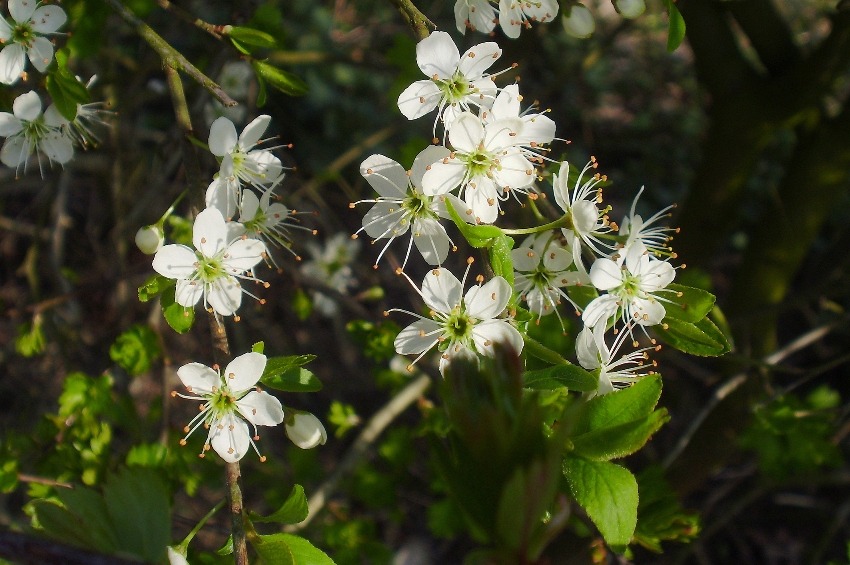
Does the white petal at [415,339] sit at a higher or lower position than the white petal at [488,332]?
lower

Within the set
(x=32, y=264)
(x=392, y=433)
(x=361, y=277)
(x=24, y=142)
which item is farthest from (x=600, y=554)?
(x=32, y=264)

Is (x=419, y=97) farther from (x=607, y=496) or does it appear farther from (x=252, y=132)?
(x=607, y=496)

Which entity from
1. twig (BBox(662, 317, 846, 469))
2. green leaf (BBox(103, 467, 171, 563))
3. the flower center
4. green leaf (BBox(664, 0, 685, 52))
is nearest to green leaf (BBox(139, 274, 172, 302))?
green leaf (BBox(103, 467, 171, 563))

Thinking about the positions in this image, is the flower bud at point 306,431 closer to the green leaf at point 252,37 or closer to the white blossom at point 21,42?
the green leaf at point 252,37

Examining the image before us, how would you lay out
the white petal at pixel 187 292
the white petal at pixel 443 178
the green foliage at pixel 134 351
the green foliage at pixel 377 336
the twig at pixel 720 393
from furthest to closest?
1. the twig at pixel 720 393
2. the green foliage at pixel 134 351
3. the green foliage at pixel 377 336
4. the white petal at pixel 187 292
5. the white petal at pixel 443 178

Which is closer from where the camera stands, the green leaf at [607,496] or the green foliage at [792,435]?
the green leaf at [607,496]

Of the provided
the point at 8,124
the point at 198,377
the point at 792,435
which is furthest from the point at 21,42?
the point at 792,435

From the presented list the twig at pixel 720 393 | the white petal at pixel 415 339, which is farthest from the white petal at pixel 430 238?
the twig at pixel 720 393

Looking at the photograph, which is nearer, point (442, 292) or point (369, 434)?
point (442, 292)
